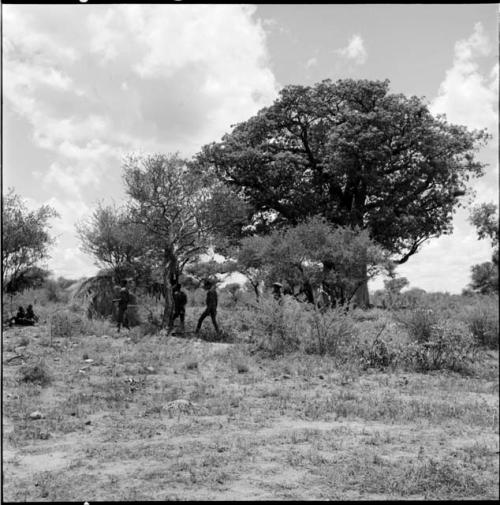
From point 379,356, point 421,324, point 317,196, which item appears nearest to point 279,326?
point 379,356

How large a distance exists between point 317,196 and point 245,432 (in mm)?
24087

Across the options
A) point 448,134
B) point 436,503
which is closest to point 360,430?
point 436,503

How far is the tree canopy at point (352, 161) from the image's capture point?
2834cm

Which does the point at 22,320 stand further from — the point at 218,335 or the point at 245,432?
the point at 245,432

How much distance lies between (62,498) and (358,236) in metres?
20.9

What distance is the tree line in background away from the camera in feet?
76.7

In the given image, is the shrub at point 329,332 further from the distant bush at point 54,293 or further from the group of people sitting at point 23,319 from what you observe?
the distant bush at point 54,293

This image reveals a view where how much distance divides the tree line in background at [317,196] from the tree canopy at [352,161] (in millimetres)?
Answer: 60

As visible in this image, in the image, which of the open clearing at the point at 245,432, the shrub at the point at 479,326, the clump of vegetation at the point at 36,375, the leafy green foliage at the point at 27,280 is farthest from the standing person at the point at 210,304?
the leafy green foliage at the point at 27,280

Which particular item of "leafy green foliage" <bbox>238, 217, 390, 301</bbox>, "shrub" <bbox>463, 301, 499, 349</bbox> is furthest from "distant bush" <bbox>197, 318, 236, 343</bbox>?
"shrub" <bbox>463, 301, 499, 349</bbox>

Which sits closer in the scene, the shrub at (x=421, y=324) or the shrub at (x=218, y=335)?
the shrub at (x=421, y=324)

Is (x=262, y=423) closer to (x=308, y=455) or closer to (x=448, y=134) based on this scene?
(x=308, y=455)

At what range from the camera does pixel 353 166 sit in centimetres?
2836

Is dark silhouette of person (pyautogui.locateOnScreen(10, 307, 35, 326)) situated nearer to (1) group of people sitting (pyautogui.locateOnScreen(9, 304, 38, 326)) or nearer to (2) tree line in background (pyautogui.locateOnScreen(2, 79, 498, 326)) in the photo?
(1) group of people sitting (pyautogui.locateOnScreen(9, 304, 38, 326))
